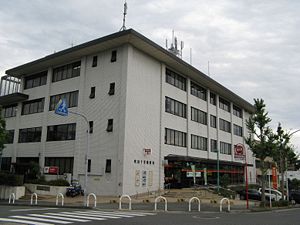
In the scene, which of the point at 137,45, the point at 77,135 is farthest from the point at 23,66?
the point at 137,45

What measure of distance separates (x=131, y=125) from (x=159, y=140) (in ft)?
Result: 14.6

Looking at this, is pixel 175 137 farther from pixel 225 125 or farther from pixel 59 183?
pixel 225 125

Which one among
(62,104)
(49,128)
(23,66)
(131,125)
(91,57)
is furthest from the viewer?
(23,66)

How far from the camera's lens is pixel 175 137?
1449 inches

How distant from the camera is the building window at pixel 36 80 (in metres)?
40.0

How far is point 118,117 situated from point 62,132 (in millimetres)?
8278

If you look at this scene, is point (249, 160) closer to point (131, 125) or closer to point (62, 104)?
point (131, 125)

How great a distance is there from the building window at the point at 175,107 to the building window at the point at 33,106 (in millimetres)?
14651

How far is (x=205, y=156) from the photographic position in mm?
42062

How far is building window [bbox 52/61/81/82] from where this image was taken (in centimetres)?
3606

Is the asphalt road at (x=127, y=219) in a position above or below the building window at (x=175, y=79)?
below

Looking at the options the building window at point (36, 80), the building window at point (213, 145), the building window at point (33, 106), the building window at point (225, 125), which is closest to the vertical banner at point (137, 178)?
the building window at point (33, 106)

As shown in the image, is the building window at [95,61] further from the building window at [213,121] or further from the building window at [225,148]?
the building window at [225,148]

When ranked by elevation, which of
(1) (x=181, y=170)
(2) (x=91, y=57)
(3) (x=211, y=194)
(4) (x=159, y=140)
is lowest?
(3) (x=211, y=194)
